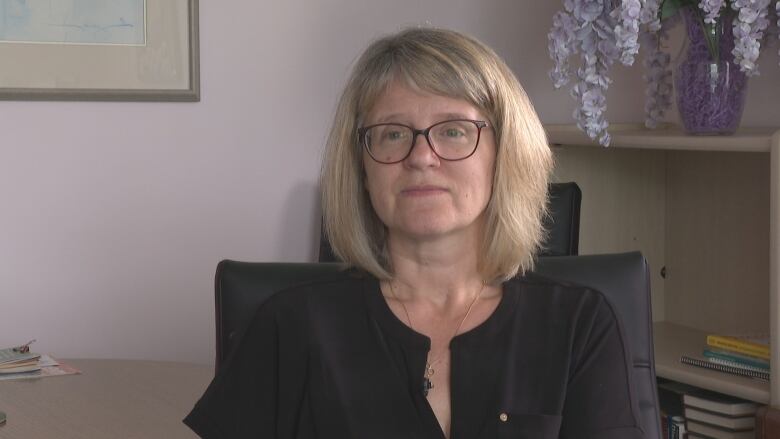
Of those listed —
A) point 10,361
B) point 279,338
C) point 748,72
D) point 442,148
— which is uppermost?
point 748,72

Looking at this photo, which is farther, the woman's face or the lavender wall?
the lavender wall

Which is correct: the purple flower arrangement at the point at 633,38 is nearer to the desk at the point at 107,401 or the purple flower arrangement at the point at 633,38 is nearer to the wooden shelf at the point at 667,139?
the wooden shelf at the point at 667,139

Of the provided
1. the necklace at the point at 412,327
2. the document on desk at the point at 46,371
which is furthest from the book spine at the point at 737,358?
the document on desk at the point at 46,371

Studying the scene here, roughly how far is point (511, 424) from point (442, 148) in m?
0.38

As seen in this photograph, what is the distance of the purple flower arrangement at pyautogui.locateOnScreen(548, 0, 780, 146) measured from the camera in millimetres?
2111

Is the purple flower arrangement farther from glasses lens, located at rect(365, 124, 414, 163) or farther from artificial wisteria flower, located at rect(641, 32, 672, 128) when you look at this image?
glasses lens, located at rect(365, 124, 414, 163)

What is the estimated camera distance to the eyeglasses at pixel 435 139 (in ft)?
4.99

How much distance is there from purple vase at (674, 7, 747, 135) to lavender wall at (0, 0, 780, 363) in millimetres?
331

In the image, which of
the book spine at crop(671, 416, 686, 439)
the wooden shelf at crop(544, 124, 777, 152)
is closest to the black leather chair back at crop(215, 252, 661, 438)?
the wooden shelf at crop(544, 124, 777, 152)

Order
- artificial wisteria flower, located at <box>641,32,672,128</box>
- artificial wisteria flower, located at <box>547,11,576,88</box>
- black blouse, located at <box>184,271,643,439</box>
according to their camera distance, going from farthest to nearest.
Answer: artificial wisteria flower, located at <box>641,32,672,128</box>
artificial wisteria flower, located at <box>547,11,576,88</box>
black blouse, located at <box>184,271,643,439</box>

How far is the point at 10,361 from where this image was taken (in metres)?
2.10

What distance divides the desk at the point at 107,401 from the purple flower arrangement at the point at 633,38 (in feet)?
3.19

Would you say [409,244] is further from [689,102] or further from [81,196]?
[81,196]

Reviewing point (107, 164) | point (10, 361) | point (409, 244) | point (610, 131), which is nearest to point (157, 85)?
point (107, 164)
